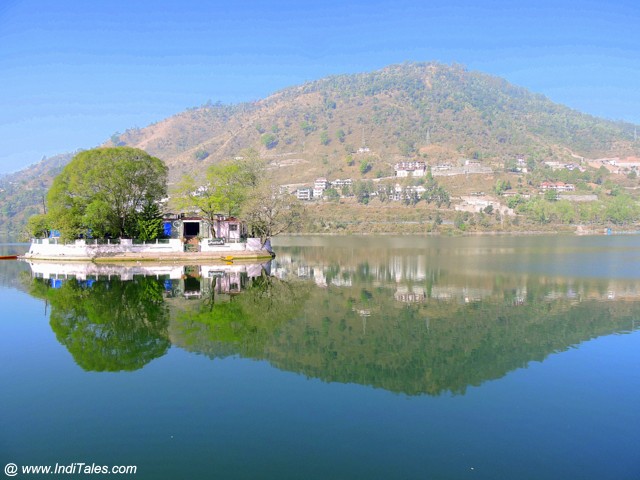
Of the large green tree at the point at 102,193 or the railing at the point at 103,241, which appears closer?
the large green tree at the point at 102,193

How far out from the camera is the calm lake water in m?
9.62

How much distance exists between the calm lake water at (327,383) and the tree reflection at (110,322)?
0.12 meters

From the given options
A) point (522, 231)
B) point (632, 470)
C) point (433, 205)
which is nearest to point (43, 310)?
point (632, 470)

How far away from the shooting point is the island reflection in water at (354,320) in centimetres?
1561

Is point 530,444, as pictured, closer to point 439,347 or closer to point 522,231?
point 439,347

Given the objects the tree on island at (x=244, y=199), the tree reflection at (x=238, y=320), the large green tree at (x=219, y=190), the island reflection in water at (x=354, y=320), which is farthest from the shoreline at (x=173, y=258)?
the tree reflection at (x=238, y=320)

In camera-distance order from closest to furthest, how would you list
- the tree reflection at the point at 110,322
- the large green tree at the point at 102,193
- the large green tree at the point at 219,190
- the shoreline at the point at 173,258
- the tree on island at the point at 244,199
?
the tree reflection at the point at 110,322 → the large green tree at the point at 102,193 → the shoreline at the point at 173,258 → the tree on island at the point at 244,199 → the large green tree at the point at 219,190

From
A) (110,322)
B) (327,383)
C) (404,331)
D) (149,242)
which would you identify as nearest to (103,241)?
(149,242)

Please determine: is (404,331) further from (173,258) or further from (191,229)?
(191,229)

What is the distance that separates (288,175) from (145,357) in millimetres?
173228

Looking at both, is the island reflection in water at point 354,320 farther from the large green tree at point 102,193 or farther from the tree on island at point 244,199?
the tree on island at point 244,199

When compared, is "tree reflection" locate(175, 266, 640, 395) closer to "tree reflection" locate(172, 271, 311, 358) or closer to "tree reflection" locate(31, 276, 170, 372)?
"tree reflection" locate(172, 271, 311, 358)

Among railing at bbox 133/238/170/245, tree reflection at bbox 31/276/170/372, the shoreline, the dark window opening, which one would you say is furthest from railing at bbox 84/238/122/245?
tree reflection at bbox 31/276/170/372

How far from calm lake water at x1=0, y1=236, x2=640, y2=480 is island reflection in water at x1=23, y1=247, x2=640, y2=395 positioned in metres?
0.11
